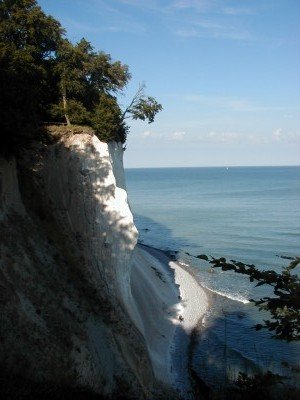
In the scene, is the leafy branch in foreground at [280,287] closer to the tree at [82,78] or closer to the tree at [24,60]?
the tree at [24,60]

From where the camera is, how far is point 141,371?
16.3m

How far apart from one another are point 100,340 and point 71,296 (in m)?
2.16

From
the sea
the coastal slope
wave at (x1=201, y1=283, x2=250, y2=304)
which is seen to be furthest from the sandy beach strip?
wave at (x1=201, y1=283, x2=250, y2=304)

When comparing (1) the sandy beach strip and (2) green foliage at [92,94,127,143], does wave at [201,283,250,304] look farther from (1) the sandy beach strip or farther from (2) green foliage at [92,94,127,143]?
(2) green foliage at [92,94,127,143]

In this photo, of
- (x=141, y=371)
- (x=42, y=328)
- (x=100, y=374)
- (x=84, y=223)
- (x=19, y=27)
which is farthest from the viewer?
(x=19, y=27)

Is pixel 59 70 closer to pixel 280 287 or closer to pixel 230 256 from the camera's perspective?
pixel 280 287

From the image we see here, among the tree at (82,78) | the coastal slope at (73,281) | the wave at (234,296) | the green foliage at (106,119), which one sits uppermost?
the tree at (82,78)

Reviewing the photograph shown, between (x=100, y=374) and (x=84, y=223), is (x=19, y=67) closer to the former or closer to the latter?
(x=84, y=223)

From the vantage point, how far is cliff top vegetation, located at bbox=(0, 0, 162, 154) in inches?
816

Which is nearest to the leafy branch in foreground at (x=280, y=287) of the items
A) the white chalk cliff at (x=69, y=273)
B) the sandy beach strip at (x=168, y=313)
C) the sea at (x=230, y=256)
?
the sea at (x=230, y=256)

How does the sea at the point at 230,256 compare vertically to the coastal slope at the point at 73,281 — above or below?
below

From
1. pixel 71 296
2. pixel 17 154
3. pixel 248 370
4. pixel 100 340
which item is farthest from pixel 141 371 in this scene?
pixel 17 154

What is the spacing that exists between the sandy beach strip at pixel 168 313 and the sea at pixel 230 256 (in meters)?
0.94

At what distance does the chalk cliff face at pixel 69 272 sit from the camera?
1225 cm
